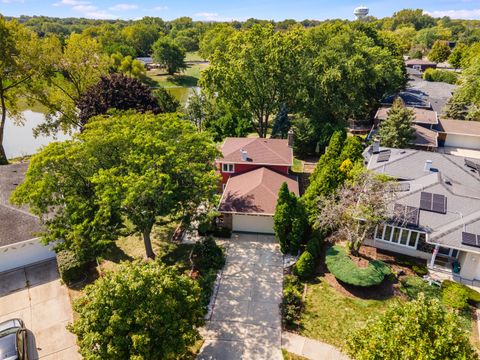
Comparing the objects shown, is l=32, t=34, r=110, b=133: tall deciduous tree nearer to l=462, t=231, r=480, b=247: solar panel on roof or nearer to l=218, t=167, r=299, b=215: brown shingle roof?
l=218, t=167, r=299, b=215: brown shingle roof

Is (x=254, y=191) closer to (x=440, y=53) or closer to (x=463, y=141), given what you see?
(x=463, y=141)

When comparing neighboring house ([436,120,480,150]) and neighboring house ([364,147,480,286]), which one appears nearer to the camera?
neighboring house ([364,147,480,286])

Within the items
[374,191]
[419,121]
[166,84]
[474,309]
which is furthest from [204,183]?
[166,84]

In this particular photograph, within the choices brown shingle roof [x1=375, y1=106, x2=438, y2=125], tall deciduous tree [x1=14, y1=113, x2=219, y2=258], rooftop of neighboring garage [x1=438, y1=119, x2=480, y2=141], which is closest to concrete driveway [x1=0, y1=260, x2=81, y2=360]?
tall deciduous tree [x1=14, y1=113, x2=219, y2=258]

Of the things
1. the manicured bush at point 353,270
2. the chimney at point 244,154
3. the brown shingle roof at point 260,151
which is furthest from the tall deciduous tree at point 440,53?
the manicured bush at point 353,270

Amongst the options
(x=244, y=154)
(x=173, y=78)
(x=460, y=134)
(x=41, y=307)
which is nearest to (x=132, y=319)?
(x=41, y=307)
